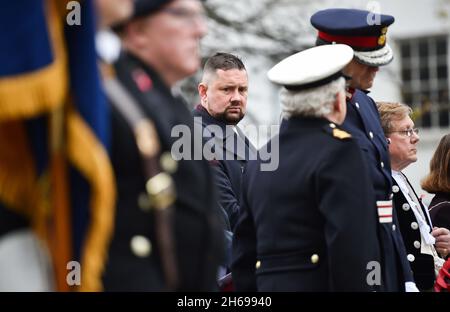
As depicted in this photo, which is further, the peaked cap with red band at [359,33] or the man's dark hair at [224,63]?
the man's dark hair at [224,63]

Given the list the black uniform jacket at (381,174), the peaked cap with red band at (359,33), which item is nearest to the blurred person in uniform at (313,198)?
the black uniform jacket at (381,174)

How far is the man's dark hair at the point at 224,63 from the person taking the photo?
7.00 meters

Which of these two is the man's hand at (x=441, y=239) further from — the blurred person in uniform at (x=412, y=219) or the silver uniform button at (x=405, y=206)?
the silver uniform button at (x=405, y=206)

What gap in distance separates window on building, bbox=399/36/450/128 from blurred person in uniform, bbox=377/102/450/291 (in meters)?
19.3

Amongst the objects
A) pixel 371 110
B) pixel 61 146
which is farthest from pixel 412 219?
pixel 61 146

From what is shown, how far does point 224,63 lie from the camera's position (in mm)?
7039

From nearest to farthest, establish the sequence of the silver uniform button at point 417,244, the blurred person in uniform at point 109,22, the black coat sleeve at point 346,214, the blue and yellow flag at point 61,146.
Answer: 1. the blue and yellow flag at point 61,146
2. the blurred person in uniform at point 109,22
3. the black coat sleeve at point 346,214
4. the silver uniform button at point 417,244

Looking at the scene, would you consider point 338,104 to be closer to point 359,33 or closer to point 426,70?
point 359,33

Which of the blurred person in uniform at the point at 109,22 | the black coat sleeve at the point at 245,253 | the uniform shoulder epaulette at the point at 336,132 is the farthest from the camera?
the black coat sleeve at the point at 245,253

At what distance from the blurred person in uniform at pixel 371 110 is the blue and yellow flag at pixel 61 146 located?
2791mm

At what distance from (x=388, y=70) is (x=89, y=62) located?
19.9m

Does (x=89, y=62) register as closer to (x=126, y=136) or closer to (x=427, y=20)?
(x=126, y=136)

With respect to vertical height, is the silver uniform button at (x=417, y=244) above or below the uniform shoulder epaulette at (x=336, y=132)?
below

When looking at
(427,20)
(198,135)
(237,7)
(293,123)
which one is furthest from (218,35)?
(198,135)
